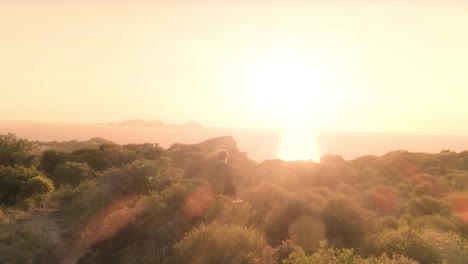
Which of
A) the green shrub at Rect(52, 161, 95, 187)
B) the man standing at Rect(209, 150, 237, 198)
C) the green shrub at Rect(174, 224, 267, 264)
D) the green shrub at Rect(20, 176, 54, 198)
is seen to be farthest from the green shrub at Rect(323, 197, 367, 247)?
the green shrub at Rect(52, 161, 95, 187)

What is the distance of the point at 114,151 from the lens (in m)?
42.1

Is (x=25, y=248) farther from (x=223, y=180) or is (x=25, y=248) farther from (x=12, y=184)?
(x=12, y=184)

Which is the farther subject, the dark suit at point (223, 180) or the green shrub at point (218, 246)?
the dark suit at point (223, 180)

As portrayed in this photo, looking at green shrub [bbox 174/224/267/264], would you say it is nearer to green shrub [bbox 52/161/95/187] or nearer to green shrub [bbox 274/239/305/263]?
green shrub [bbox 274/239/305/263]

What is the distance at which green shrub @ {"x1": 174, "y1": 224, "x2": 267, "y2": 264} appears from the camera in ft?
36.6

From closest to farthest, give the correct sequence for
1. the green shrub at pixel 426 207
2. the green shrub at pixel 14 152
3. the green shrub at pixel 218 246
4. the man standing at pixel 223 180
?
1. the green shrub at pixel 218 246
2. the man standing at pixel 223 180
3. the green shrub at pixel 426 207
4. the green shrub at pixel 14 152

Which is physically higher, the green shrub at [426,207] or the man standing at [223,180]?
the man standing at [223,180]

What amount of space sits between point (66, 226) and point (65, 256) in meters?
3.58

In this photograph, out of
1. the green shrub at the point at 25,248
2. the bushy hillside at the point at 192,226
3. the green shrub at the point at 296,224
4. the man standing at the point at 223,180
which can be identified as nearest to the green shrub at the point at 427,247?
the bushy hillside at the point at 192,226

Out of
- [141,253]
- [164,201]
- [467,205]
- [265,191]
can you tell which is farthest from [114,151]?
[467,205]

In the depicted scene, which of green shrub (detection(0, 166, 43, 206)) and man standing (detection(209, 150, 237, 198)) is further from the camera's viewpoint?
green shrub (detection(0, 166, 43, 206))

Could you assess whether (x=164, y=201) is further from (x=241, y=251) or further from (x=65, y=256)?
(x=241, y=251)

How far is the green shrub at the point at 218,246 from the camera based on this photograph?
11.2 metres

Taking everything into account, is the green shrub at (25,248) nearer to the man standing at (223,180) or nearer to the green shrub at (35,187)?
the man standing at (223,180)
